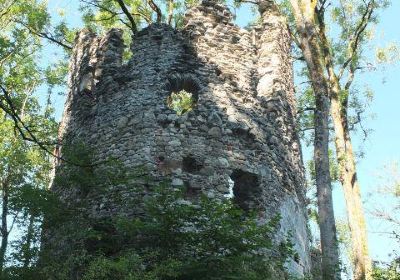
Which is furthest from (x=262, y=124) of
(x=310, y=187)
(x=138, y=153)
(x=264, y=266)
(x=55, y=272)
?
(x=310, y=187)

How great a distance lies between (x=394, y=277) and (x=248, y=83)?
400cm

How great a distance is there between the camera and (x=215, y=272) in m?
5.82

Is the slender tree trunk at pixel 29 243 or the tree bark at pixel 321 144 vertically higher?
the tree bark at pixel 321 144

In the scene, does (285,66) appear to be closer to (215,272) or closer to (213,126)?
(213,126)

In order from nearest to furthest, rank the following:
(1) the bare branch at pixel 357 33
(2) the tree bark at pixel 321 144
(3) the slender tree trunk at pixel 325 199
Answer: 1. (3) the slender tree trunk at pixel 325 199
2. (2) the tree bark at pixel 321 144
3. (1) the bare branch at pixel 357 33

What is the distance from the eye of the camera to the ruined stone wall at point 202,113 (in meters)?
7.60

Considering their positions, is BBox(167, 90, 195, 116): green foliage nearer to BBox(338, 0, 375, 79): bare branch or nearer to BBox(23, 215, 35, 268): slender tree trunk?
BBox(338, 0, 375, 79): bare branch

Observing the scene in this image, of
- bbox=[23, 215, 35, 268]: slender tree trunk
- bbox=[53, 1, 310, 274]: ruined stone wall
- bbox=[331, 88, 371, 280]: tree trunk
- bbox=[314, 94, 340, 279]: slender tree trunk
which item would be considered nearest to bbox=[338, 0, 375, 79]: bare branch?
bbox=[331, 88, 371, 280]: tree trunk

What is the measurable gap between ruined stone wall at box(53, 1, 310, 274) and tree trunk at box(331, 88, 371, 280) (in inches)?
64.2

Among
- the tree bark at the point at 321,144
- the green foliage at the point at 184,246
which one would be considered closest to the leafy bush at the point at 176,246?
the green foliage at the point at 184,246

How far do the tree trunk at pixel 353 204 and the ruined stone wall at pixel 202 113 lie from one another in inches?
64.2

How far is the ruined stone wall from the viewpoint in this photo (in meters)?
7.60

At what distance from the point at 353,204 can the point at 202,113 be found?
4.42 meters

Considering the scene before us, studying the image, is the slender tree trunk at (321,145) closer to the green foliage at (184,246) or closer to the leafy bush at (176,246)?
the leafy bush at (176,246)
